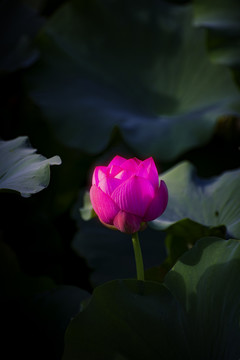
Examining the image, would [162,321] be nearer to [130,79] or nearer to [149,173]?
[149,173]

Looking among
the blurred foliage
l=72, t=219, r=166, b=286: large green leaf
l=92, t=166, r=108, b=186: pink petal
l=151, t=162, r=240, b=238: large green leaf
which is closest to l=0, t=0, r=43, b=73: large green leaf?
the blurred foliage

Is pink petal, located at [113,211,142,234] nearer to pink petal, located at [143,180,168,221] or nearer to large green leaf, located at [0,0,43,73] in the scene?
pink petal, located at [143,180,168,221]

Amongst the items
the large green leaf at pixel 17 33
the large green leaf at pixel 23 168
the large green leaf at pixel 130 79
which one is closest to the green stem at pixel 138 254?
the large green leaf at pixel 23 168

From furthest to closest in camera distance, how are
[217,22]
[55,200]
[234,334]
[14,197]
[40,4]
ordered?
[40,4]
[55,200]
[14,197]
[217,22]
[234,334]

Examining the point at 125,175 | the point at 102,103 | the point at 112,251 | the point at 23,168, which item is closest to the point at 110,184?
the point at 125,175

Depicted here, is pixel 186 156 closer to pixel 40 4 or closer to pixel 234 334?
pixel 40 4

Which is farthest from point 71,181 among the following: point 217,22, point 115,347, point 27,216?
point 115,347
